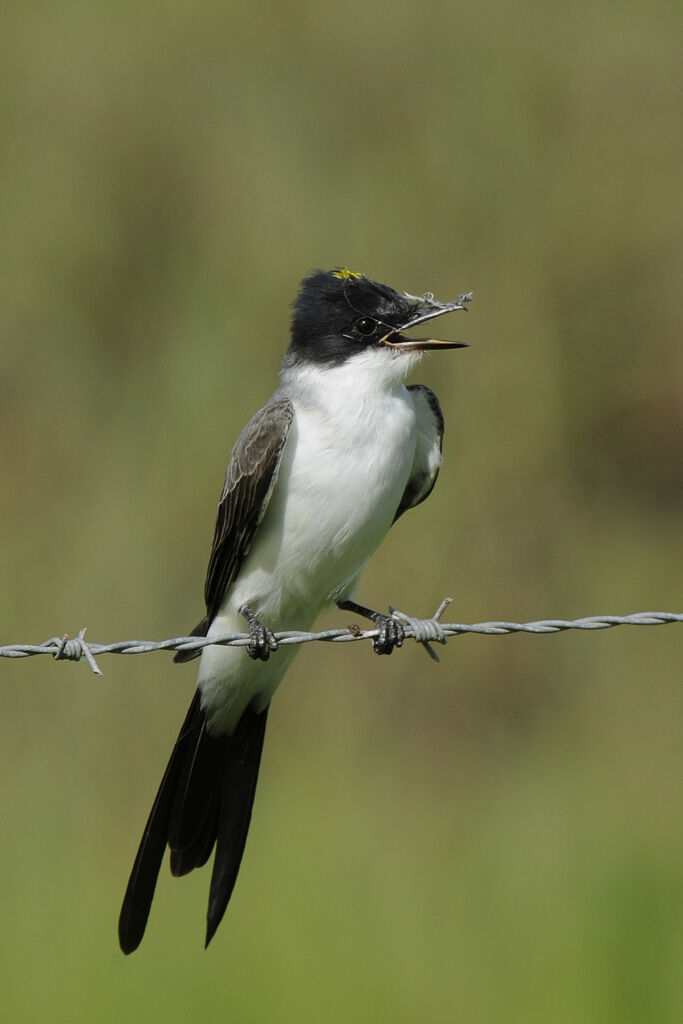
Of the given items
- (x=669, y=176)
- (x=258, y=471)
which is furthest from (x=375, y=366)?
(x=669, y=176)

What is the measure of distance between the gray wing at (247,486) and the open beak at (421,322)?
363mm

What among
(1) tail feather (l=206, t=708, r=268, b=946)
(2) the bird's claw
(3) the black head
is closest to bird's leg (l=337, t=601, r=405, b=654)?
(2) the bird's claw

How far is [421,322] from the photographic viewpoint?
4.16 meters

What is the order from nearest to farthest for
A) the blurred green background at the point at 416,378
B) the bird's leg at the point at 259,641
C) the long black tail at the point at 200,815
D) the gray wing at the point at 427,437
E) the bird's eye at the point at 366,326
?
the bird's leg at the point at 259,641, the long black tail at the point at 200,815, the bird's eye at the point at 366,326, the gray wing at the point at 427,437, the blurred green background at the point at 416,378

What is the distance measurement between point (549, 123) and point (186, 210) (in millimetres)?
2079

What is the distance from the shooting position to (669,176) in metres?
7.56

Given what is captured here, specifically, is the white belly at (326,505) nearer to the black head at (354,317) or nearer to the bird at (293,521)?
the bird at (293,521)

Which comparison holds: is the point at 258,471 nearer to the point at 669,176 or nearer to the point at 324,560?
the point at 324,560

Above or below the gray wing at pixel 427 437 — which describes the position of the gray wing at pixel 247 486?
below

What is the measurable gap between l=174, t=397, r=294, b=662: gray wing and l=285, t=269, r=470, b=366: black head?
0.72 ft

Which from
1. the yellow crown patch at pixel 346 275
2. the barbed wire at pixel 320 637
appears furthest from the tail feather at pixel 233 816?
the yellow crown patch at pixel 346 275

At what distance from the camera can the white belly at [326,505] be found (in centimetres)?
395

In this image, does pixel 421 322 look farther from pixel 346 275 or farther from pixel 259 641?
pixel 259 641

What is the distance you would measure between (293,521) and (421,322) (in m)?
0.72
